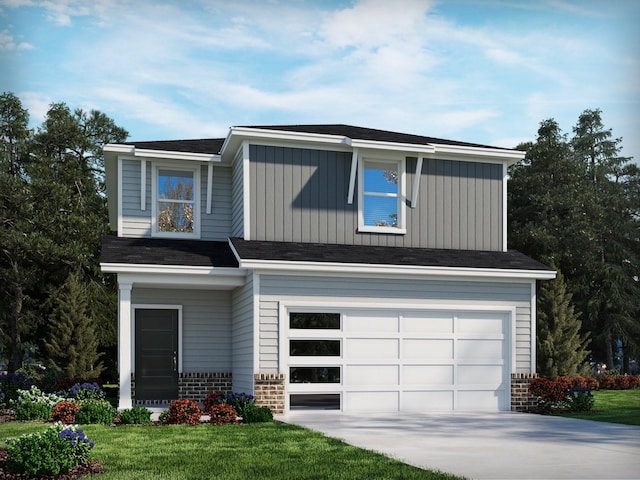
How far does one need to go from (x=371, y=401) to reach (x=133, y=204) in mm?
7021

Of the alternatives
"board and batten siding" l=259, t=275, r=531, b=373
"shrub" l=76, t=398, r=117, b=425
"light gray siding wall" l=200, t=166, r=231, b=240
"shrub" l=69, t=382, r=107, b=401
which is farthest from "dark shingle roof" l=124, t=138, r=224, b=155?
"shrub" l=76, t=398, r=117, b=425

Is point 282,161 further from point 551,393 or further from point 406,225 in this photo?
point 551,393

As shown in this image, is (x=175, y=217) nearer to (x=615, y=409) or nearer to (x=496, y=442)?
(x=496, y=442)

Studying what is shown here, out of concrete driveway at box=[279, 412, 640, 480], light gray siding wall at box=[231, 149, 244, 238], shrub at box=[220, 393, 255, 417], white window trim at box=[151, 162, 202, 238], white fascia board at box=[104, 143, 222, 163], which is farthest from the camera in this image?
white window trim at box=[151, 162, 202, 238]

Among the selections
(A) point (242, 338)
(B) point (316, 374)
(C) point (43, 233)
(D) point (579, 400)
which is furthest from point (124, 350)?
(C) point (43, 233)

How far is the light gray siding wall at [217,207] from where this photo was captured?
17.8 meters

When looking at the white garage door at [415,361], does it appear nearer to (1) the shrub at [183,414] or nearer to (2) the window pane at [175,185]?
(1) the shrub at [183,414]

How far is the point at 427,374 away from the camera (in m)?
15.4

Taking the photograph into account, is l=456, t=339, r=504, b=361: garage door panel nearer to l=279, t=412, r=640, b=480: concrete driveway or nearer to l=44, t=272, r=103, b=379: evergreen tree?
l=279, t=412, r=640, b=480: concrete driveway

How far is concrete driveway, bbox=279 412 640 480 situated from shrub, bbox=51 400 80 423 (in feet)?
11.8

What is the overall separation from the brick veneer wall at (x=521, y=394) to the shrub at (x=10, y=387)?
10321mm

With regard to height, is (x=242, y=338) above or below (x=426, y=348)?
above

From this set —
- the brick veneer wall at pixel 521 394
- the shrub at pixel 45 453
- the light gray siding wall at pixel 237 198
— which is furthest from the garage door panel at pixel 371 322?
the shrub at pixel 45 453

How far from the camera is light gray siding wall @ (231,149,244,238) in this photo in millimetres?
16484
